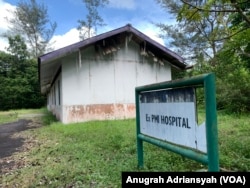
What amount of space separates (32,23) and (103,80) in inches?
1204

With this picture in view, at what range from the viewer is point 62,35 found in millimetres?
46750

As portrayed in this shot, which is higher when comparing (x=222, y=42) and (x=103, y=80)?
(x=222, y=42)

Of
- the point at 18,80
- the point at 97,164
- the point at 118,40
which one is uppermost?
the point at 18,80

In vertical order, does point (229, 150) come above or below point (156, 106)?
below

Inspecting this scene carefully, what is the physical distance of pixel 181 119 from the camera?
9.71 ft

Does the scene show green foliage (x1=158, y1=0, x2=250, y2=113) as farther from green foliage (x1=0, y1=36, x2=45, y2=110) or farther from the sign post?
green foliage (x1=0, y1=36, x2=45, y2=110)

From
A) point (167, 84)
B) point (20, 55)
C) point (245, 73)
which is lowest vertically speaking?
point (167, 84)

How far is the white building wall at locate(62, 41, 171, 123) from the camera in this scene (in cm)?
1234

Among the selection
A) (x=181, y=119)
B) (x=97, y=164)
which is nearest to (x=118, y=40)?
(x=97, y=164)

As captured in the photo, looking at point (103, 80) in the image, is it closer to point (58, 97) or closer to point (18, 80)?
point (58, 97)

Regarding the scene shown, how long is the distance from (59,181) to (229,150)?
321cm

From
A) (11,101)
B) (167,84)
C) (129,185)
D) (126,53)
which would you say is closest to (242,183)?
(129,185)

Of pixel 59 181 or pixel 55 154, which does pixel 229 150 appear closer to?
pixel 59 181

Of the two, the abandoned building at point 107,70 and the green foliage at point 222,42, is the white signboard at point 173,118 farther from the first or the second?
the abandoned building at point 107,70
